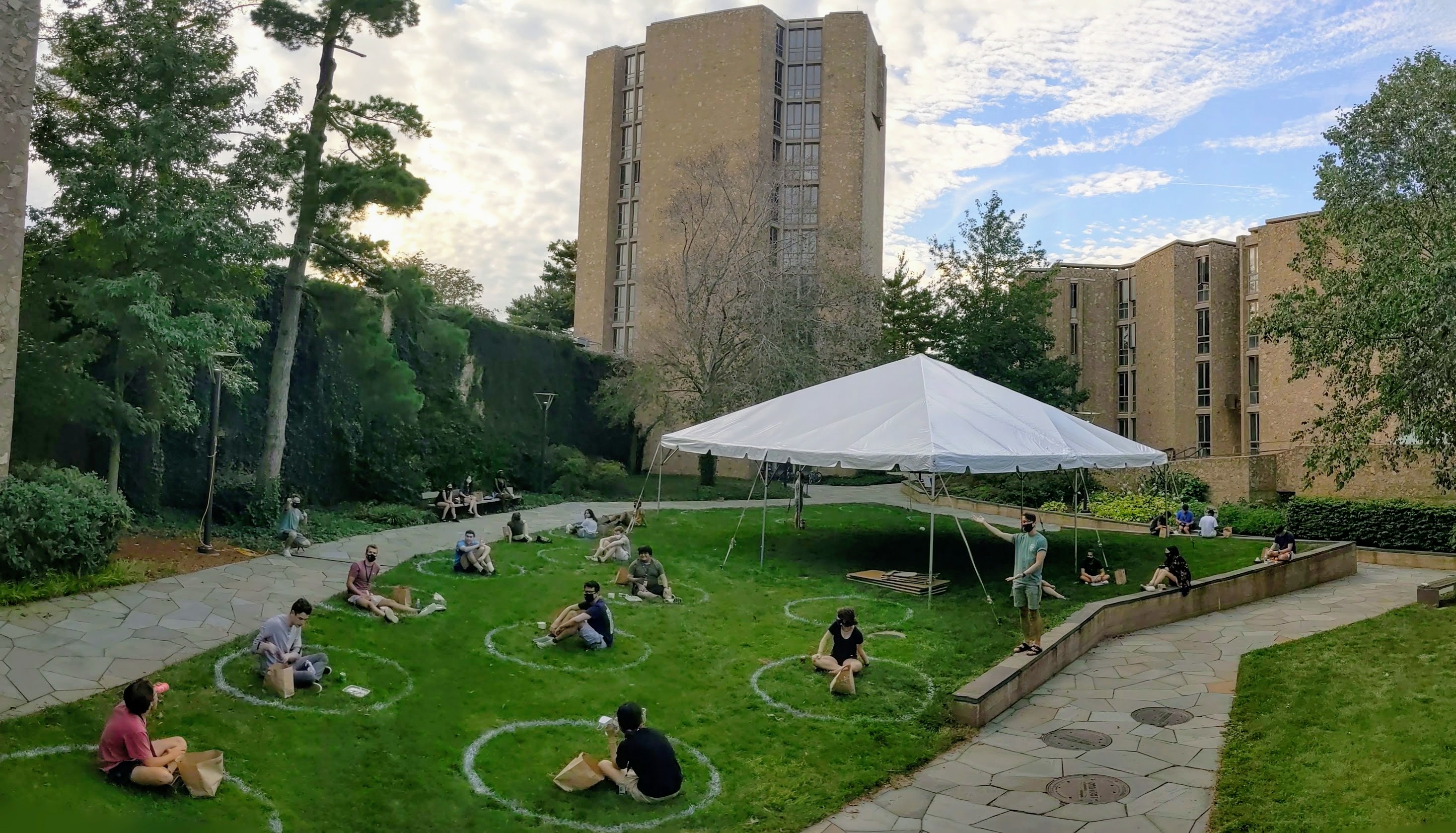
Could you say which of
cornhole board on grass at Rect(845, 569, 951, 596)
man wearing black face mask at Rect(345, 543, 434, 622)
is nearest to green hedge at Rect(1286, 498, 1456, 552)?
cornhole board on grass at Rect(845, 569, 951, 596)

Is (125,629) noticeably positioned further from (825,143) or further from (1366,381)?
(825,143)

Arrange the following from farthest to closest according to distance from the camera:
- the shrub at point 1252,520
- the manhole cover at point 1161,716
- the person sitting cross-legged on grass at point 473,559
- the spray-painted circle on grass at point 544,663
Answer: the shrub at point 1252,520 → the person sitting cross-legged on grass at point 473,559 → the spray-painted circle on grass at point 544,663 → the manhole cover at point 1161,716

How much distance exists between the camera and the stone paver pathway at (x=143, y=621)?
7457 millimetres

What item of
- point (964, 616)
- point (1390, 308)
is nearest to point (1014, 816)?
point (964, 616)

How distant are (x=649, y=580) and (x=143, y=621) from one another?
6.06 m

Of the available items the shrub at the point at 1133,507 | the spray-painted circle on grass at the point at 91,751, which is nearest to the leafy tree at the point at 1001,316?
the shrub at the point at 1133,507

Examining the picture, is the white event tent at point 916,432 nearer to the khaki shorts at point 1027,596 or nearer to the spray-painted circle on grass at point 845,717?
the khaki shorts at point 1027,596

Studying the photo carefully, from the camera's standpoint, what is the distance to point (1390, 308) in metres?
11.4

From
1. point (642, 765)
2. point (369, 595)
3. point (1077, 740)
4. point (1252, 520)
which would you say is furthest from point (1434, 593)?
point (369, 595)

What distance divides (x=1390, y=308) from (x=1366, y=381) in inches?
81.5

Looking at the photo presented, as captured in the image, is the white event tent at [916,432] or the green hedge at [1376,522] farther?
the green hedge at [1376,522]

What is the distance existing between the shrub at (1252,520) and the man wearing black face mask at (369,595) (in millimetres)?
18832

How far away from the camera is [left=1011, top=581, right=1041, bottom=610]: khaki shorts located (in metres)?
9.34

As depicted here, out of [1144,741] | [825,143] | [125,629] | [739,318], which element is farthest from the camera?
[825,143]
